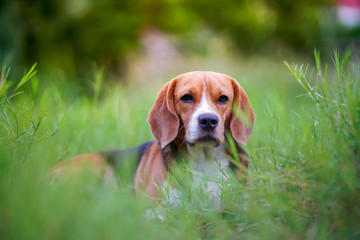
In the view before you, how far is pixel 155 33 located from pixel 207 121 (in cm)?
1090

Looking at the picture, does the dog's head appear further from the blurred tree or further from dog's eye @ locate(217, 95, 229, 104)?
the blurred tree

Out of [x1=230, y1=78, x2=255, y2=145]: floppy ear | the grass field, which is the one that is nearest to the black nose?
[x1=230, y1=78, x2=255, y2=145]: floppy ear

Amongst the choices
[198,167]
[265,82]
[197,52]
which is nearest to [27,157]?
[198,167]

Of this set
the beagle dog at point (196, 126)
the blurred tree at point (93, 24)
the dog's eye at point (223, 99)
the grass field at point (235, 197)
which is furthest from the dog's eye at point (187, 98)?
the blurred tree at point (93, 24)

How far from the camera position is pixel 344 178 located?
7.55ft

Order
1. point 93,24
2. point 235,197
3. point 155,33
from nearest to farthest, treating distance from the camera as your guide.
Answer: point 235,197
point 93,24
point 155,33

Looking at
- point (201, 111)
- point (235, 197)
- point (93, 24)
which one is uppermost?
point (93, 24)

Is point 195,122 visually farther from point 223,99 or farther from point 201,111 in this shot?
point 223,99

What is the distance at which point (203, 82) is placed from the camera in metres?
3.41

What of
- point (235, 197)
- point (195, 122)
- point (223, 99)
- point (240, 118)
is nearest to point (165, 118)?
point (195, 122)

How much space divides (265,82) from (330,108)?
7634 millimetres

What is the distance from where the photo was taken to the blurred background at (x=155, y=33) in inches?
369

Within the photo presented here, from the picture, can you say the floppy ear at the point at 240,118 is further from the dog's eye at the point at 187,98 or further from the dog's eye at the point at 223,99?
the dog's eye at the point at 187,98

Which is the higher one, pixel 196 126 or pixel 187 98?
pixel 187 98
